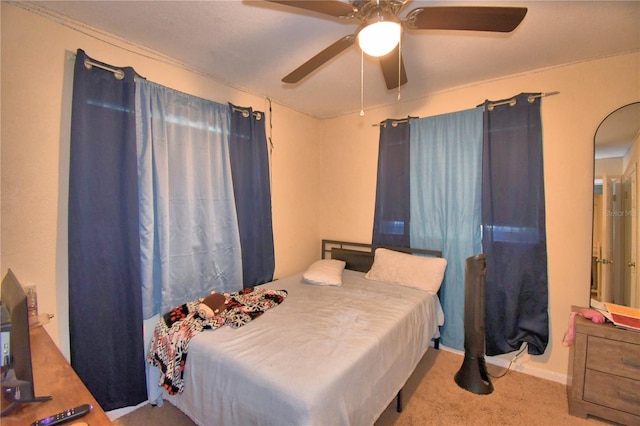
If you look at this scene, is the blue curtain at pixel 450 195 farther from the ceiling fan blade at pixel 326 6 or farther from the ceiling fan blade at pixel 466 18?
the ceiling fan blade at pixel 326 6

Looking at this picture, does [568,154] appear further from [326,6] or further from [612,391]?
[326,6]

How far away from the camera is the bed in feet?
4.25

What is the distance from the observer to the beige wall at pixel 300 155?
162cm

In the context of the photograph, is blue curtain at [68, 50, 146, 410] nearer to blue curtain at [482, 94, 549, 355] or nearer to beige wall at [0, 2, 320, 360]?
beige wall at [0, 2, 320, 360]

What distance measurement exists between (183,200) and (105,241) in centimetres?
60

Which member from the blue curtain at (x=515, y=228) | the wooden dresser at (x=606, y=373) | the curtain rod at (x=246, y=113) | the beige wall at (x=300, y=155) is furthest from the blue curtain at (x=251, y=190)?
the wooden dresser at (x=606, y=373)

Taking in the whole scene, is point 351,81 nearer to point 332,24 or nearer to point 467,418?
point 332,24

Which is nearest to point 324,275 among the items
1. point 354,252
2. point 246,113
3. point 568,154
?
point 354,252

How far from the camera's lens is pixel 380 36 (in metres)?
1.25

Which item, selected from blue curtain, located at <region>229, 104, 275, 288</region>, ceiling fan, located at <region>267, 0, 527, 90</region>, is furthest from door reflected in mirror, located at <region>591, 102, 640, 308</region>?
blue curtain, located at <region>229, 104, 275, 288</region>

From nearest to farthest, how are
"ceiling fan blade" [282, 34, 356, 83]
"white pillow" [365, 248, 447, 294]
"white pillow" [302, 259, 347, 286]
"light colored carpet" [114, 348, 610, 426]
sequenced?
1. "ceiling fan blade" [282, 34, 356, 83]
2. "light colored carpet" [114, 348, 610, 426]
3. "white pillow" [365, 248, 447, 294]
4. "white pillow" [302, 259, 347, 286]

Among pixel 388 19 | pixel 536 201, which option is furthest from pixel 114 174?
pixel 536 201

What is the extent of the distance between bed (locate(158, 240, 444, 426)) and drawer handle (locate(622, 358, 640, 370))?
1200 mm

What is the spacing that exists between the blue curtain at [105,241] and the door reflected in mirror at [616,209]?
347 cm
